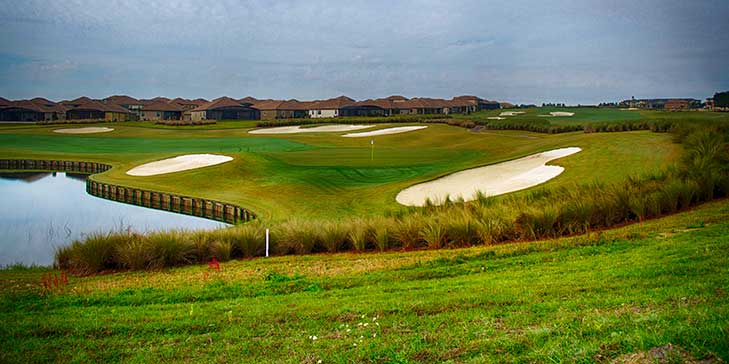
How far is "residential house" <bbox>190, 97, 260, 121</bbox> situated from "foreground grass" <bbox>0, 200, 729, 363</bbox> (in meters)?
102

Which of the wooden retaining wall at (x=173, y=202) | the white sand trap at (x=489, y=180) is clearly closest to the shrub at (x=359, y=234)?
the white sand trap at (x=489, y=180)

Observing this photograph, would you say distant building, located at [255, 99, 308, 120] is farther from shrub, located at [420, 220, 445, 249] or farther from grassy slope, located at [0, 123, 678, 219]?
shrub, located at [420, 220, 445, 249]

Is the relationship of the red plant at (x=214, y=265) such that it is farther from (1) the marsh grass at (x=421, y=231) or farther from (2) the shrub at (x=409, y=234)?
(2) the shrub at (x=409, y=234)

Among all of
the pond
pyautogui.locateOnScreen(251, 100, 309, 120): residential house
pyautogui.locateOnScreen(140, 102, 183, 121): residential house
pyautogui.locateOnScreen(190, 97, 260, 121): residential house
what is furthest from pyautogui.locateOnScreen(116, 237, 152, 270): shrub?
pyautogui.locateOnScreen(140, 102, 183, 121): residential house

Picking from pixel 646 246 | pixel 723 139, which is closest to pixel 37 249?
pixel 646 246

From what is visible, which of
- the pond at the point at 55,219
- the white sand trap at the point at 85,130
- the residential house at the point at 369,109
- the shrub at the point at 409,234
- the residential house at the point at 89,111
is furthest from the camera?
the residential house at the point at 369,109

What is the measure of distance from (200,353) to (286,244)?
756 centimetres

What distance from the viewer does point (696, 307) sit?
250 inches

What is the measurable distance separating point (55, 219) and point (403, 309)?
24.4m

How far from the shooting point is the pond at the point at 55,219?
65.8 ft

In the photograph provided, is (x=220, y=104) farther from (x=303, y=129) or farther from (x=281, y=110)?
(x=303, y=129)

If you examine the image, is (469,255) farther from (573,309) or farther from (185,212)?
(185,212)

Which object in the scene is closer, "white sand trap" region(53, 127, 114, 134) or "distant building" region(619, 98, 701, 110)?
"distant building" region(619, 98, 701, 110)

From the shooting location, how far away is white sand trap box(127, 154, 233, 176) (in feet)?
124
